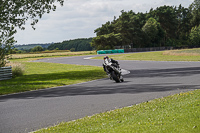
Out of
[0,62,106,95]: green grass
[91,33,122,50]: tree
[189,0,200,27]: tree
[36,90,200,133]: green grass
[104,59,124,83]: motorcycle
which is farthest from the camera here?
[189,0,200,27]: tree

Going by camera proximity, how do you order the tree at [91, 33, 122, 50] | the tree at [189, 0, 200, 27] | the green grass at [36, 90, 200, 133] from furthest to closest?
the tree at [189, 0, 200, 27], the tree at [91, 33, 122, 50], the green grass at [36, 90, 200, 133]

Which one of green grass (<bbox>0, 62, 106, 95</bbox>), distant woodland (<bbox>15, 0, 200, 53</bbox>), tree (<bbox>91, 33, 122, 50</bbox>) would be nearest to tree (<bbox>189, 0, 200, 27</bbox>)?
distant woodland (<bbox>15, 0, 200, 53</bbox>)

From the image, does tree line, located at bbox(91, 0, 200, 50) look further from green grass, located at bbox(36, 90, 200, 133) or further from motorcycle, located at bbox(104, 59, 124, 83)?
green grass, located at bbox(36, 90, 200, 133)

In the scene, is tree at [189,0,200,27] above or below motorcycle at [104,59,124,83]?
above

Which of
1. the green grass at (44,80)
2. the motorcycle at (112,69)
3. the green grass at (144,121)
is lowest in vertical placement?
the green grass at (44,80)

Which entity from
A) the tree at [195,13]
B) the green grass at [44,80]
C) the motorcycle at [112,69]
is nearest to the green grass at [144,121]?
the motorcycle at [112,69]

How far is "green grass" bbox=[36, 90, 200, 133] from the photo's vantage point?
5645 mm

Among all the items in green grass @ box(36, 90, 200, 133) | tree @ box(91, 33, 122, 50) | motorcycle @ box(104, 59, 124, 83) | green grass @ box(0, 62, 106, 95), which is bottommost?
green grass @ box(0, 62, 106, 95)

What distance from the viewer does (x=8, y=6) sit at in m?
23.7

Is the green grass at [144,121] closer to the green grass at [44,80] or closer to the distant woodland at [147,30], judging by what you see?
the green grass at [44,80]

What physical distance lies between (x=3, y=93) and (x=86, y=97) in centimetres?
475

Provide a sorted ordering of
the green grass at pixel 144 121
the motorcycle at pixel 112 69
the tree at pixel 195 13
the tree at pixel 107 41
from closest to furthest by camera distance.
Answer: the green grass at pixel 144 121 → the motorcycle at pixel 112 69 → the tree at pixel 107 41 → the tree at pixel 195 13

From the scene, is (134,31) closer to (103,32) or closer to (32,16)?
(103,32)

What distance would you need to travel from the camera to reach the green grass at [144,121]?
222 inches
